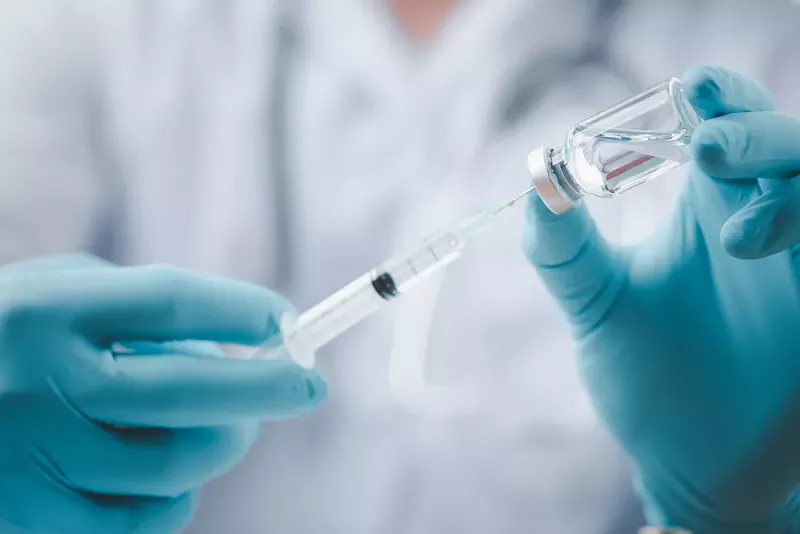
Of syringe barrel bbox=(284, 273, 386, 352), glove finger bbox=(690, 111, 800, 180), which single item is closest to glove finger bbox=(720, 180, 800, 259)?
glove finger bbox=(690, 111, 800, 180)

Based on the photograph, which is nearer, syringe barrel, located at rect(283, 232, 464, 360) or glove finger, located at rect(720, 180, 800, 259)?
glove finger, located at rect(720, 180, 800, 259)

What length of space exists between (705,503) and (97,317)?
894 mm

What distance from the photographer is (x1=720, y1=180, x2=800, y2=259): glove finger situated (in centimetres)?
66

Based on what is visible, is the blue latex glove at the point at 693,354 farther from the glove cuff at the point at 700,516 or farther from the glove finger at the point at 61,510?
the glove finger at the point at 61,510

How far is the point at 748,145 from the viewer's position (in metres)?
0.66

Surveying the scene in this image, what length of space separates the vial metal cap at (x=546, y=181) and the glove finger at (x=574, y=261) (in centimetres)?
11

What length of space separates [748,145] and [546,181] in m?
0.21

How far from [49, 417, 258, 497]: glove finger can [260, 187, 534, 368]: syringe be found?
0.57 feet

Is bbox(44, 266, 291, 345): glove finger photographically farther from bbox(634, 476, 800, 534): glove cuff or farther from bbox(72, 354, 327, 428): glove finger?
bbox(634, 476, 800, 534): glove cuff

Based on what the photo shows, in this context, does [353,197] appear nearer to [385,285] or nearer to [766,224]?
[385,285]

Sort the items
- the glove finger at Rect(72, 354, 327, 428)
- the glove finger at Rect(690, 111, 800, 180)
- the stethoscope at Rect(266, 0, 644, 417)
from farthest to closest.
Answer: the stethoscope at Rect(266, 0, 644, 417) < the glove finger at Rect(72, 354, 327, 428) < the glove finger at Rect(690, 111, 800, 180)

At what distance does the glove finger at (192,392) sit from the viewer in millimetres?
763

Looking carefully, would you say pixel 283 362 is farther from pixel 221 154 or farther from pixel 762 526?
pixel 762 526

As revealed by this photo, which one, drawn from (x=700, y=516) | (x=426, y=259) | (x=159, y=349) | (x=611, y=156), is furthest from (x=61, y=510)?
(x=700, y=516)
